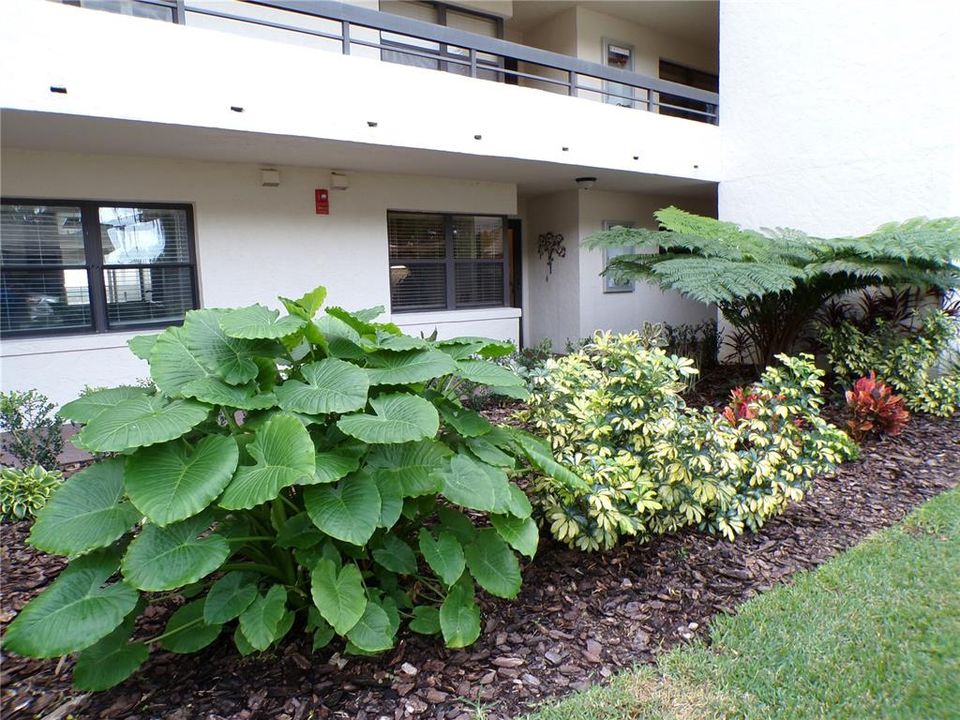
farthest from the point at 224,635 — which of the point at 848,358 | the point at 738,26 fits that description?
the point at 738,26

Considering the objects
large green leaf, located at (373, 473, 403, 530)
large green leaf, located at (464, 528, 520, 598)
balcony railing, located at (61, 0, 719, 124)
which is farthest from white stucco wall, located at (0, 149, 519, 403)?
large green leaf, located at (464, 528, 520, 598)

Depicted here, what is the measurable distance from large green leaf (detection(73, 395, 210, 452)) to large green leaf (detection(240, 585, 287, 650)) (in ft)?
2.58

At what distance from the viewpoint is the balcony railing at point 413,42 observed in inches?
231

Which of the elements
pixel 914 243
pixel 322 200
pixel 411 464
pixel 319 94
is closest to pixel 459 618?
pixel 411 464

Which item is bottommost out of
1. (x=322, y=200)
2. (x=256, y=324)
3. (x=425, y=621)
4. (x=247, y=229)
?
(x=425, y=621)

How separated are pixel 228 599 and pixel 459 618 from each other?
0.97 meters

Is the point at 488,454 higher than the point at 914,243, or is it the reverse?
the point at 914,243

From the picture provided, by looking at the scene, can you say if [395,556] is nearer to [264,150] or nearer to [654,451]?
[654,451]

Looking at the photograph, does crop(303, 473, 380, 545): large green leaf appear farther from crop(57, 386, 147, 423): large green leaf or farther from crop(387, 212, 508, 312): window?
crop(387, 212, 508, 312): window

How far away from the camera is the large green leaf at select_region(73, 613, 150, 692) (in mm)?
2236

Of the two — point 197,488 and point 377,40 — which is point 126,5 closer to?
point 377,40

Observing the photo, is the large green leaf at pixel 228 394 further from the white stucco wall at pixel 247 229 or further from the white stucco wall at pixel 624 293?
the white stucco wall at pixel 624 293

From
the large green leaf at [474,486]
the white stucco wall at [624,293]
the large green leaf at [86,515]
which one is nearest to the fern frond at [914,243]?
the white stucco wall at [624,293]

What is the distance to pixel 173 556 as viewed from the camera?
215 cm
